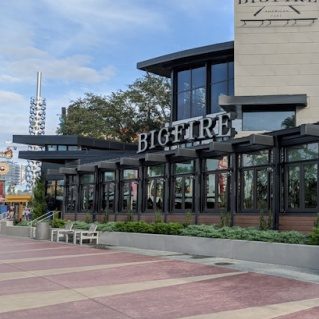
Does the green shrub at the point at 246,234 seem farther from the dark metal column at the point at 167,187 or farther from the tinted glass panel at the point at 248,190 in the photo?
the dark metal column at the point at 167,187

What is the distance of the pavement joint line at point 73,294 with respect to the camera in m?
9.32

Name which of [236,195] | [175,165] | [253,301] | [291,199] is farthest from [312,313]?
[175,165]

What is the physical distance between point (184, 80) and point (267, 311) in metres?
29.4

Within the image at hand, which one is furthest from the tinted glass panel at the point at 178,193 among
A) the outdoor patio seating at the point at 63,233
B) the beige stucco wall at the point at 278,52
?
the beige stucco wall at the point at 278,52

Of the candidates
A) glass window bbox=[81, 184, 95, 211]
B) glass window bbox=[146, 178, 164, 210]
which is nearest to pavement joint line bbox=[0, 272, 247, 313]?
glass window bbox=[146, 178, 164, 210]

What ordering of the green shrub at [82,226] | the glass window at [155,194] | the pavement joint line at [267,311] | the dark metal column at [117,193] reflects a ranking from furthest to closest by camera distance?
the dark metal column at [117,193] → the green shrub at [82,226] → the glass window at [155,194] → the pavement joint line at [267,311]

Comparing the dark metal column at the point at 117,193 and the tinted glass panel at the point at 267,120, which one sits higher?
the tinted glass panel at the point at 267,120

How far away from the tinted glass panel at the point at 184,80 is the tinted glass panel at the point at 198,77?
1.37 feet

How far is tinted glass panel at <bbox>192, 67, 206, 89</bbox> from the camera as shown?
1403 inches

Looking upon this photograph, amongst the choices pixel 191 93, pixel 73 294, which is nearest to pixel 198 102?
pixel 191 93

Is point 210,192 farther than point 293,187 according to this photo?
Yes

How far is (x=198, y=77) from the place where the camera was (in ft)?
118

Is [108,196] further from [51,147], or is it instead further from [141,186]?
[51,147]

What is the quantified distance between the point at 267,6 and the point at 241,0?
165cm
